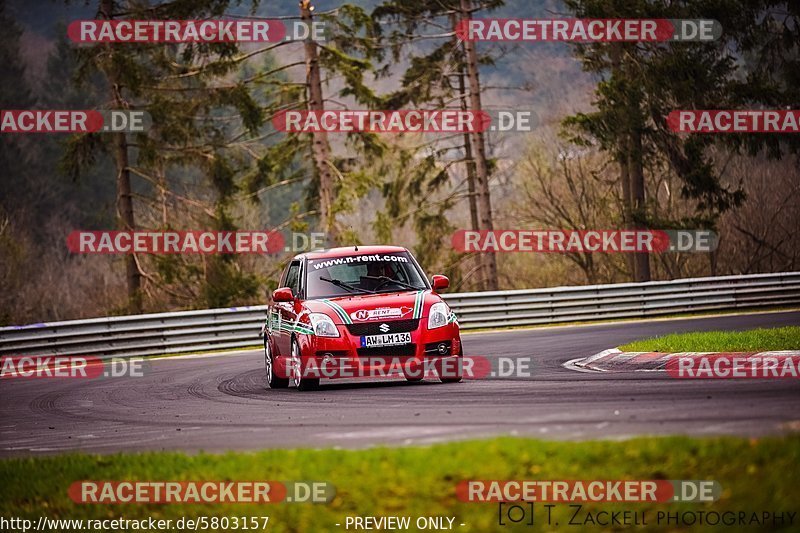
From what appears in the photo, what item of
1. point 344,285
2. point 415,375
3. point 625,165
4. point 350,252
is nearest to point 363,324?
point 415,375

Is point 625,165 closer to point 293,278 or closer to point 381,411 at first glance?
point 293,278

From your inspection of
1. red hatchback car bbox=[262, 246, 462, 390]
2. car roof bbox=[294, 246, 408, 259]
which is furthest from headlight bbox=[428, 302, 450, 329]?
car roof bbox=[294, 246, 408, 259]

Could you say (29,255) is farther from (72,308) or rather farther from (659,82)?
Answer: (659,82)

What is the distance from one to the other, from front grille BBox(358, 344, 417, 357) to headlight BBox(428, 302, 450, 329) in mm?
390

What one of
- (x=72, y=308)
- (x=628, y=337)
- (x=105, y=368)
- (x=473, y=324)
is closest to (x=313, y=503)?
(x=628, y=337)

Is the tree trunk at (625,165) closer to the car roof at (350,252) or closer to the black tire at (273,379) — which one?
the car roof at (350,252)

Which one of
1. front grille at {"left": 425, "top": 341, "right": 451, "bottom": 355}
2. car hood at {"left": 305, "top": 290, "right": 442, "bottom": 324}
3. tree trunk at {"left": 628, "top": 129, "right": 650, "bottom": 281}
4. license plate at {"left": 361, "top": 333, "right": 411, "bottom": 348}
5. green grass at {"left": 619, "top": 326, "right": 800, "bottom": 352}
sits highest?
tree trunk at {"left": 628, "top": 129, "right": 650, "bottom": 281}

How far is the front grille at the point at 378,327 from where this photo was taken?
13.6 metres

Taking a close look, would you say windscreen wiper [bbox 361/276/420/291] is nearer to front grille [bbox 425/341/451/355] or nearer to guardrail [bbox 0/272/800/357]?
front grille [bbox 425/341/451/355]

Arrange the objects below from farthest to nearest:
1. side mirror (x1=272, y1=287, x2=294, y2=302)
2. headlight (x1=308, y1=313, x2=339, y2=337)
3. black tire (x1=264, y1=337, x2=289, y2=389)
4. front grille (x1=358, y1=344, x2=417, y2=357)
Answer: black tire (x1=264, y1=337, x2=289, y2=389) → side mirror (x1=272, y1=287, x2=294, y2=302) → headlight (x1=308, y1=313, x2=339, y2=337) → front grille (x1=358, y1=344, x2=417, y2=357)

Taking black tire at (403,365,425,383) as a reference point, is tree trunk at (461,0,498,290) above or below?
above

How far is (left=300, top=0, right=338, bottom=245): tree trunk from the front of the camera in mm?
31578

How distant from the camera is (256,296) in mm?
33500

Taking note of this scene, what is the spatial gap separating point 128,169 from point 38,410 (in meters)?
18.9
